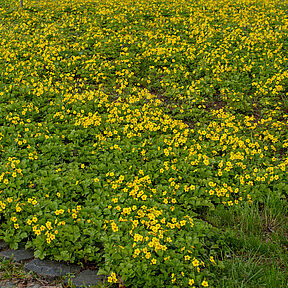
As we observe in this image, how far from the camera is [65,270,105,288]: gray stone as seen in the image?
3.36m

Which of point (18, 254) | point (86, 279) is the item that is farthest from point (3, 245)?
point (86, 279)

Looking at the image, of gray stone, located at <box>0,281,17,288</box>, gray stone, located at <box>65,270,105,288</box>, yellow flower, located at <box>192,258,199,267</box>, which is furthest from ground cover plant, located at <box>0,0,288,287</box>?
gray stone, located at <box>0,281,17,288</box>

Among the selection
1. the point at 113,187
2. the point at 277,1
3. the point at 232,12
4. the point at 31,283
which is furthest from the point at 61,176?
the point at 277,1

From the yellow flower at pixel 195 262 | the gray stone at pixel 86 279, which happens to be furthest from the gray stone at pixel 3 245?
the yellow flower at pixel 195 262

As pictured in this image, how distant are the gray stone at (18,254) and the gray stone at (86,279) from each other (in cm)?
57

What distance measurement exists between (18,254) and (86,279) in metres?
0.85

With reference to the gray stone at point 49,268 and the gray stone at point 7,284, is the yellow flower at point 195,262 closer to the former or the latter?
the gray stone at point 49,268

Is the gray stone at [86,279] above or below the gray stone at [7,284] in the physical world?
above

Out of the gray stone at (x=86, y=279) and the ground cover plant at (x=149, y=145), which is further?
the ground cover plant at (x=149, y=145)

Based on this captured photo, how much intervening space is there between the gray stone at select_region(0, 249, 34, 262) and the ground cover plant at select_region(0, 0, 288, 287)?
0.34 feet

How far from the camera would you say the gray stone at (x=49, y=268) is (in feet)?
11.3

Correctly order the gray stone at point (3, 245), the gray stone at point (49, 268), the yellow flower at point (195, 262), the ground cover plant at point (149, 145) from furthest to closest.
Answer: the gray stone at point (3, 245)
the ground cover plant at point (149, 145)
the gray stone at point (49, 268)
the yellow flower at point (195, 262)

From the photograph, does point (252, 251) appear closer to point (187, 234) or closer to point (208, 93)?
point (187, 234)

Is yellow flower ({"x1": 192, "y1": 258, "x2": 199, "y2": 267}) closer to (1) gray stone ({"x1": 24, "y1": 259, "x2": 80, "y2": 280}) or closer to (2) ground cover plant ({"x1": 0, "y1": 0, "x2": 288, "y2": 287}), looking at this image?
(2) ground cover plant ({"x1": 0, "y1": 0, "x2": 288, "y2": 287})
